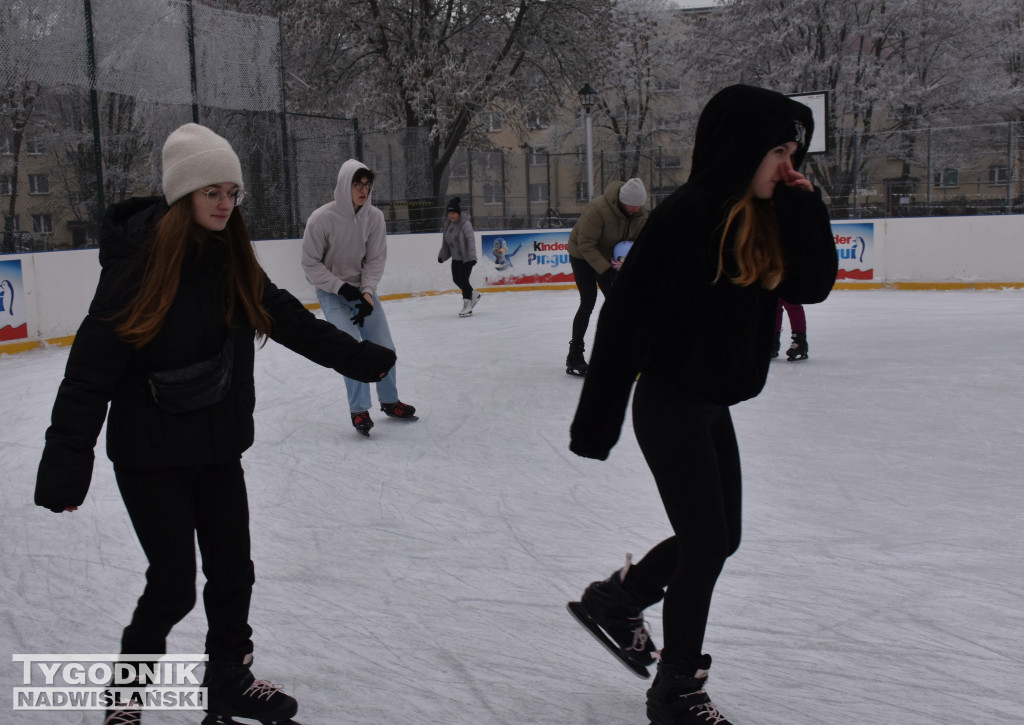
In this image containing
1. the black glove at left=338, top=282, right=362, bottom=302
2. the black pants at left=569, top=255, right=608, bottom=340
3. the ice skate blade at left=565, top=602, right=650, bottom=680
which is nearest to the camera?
the ice skate blade at left=565, top=602, right=650, bottom=680

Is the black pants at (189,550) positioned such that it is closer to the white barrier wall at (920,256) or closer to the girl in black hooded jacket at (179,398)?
the girl in black hooded jacket at (179,398)

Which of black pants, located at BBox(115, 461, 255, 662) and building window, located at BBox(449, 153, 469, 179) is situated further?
building window, located at BBox(449, 153, 469, 179)

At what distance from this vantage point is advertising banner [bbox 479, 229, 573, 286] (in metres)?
16.2

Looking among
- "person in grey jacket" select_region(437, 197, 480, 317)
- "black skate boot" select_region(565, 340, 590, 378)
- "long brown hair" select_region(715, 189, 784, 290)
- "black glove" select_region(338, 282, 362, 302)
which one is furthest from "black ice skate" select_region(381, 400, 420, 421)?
"person in grey jacket" select_region(437, 197, 480, 317)

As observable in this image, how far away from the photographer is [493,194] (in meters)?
17.2

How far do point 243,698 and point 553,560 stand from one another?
1385 millimetres

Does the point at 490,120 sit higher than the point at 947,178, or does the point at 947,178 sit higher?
the point at 490,120

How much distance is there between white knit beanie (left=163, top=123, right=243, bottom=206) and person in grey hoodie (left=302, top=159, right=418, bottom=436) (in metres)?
2.84

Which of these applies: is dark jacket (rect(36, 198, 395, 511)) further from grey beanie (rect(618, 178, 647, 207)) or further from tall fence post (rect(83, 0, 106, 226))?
tall fence post (rect(83, 0, 106, 226))

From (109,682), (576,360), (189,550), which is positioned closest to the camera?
(189,550)

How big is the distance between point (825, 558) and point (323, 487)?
7.31ft

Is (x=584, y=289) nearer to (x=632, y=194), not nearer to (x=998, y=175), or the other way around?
(x=632, y=194)

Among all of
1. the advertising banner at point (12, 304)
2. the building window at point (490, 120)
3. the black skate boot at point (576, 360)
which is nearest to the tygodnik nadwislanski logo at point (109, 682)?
the black skate boot at point (576, 360)

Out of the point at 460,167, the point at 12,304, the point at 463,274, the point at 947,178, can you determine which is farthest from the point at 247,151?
the point at 947,178
